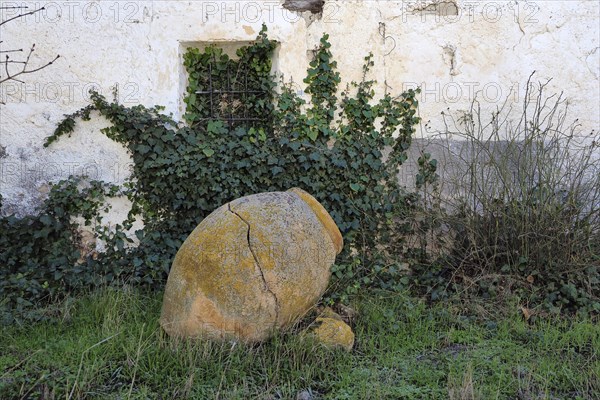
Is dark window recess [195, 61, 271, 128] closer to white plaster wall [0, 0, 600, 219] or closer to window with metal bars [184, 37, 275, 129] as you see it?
window with metal bars [184, 37, 275, 129]

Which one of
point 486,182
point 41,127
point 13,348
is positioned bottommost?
point 13,348

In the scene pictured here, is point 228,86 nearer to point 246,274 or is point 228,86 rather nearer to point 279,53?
point 279,53

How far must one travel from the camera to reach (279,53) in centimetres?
579

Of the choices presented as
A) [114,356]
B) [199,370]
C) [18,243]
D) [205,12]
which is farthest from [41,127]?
[199,370]

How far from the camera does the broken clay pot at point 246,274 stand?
3.96 meters

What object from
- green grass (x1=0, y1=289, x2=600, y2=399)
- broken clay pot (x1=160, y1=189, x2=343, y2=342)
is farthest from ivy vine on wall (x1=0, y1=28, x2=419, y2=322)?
broken clay pot (x1=160, y1=189, x2=343, y2=342)

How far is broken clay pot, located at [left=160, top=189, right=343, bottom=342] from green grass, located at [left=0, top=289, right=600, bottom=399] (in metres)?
0.13

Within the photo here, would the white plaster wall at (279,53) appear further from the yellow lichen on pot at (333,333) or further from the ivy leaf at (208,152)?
the yellow lichen on pot at (333,333)

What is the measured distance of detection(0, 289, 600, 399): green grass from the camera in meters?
3.59

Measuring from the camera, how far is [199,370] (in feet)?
12.2

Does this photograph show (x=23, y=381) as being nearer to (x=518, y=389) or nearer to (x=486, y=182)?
(x=518, y=389)

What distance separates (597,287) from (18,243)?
5.01 m

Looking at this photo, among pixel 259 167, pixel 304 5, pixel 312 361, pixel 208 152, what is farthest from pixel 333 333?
pixel 304 5

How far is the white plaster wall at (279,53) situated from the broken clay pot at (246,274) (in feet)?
6.51
